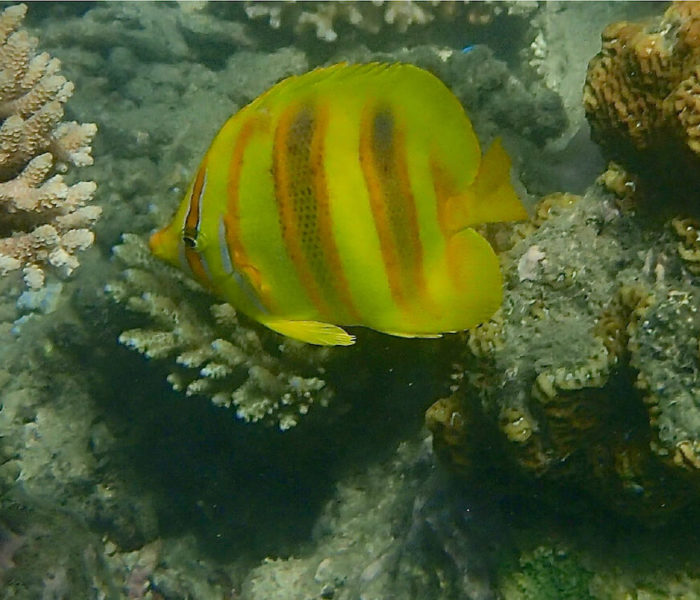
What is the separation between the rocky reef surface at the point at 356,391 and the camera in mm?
2416

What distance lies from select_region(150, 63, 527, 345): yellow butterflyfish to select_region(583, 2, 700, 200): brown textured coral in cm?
80

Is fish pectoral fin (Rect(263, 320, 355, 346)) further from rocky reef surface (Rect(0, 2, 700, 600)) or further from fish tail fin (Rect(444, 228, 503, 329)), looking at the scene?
rocky reef surface (Rect(0, 2, 700, 600))

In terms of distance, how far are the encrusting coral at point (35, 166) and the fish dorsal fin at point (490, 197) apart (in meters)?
1.80

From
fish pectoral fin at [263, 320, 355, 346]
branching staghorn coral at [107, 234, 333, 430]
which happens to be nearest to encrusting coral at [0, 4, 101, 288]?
branching staghorn coral at [107, 234, 333, 430]

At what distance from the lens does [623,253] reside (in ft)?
8.23

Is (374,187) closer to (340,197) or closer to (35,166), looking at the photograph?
(340,197)

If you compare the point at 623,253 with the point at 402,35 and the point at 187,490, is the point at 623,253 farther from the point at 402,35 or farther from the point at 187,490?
the point at 402,35

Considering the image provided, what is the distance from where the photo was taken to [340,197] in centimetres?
169

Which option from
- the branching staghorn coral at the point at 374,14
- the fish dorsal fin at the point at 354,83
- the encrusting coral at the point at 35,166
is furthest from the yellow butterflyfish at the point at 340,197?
the branching staghorn coral at the point at 374,14

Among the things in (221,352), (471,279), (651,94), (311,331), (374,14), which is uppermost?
(651,94)

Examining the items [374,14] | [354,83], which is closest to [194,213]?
[354,83]

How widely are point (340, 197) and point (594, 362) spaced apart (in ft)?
3.87

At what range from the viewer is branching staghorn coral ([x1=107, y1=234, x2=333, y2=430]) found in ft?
10.3

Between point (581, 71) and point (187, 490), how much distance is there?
13.8ft
